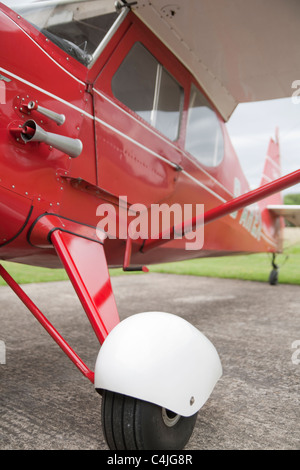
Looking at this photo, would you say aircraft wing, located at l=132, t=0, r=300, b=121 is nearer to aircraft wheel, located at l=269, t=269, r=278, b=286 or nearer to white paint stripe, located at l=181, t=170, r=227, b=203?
white paint stripe, located at l=181, t=170, r=227, b=203

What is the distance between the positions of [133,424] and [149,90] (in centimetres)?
206

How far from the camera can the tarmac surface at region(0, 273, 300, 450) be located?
170 centimetres

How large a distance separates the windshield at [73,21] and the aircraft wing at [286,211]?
4765 millimetres

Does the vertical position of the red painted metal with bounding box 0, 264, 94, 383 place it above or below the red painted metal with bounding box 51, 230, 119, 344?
below

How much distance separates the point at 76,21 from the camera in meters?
2.21

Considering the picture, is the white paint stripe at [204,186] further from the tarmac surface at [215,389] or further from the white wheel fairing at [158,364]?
the white wheel fairing at [158,364]

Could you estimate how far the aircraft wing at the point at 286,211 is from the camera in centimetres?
643

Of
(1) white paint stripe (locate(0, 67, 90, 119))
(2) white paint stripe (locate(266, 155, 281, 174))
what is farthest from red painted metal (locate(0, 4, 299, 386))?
(2) white paint stripe (locate(266, 155, 281, 174))

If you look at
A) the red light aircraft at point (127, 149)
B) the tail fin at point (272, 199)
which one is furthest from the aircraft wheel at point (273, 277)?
the red light aircraft at point (127, 149)

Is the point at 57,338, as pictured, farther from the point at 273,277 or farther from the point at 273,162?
the point at 273,162

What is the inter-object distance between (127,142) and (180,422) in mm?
1567

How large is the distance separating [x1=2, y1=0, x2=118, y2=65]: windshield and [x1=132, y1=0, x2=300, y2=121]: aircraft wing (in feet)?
0.84

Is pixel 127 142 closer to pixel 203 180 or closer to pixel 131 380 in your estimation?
pixel 203 180
